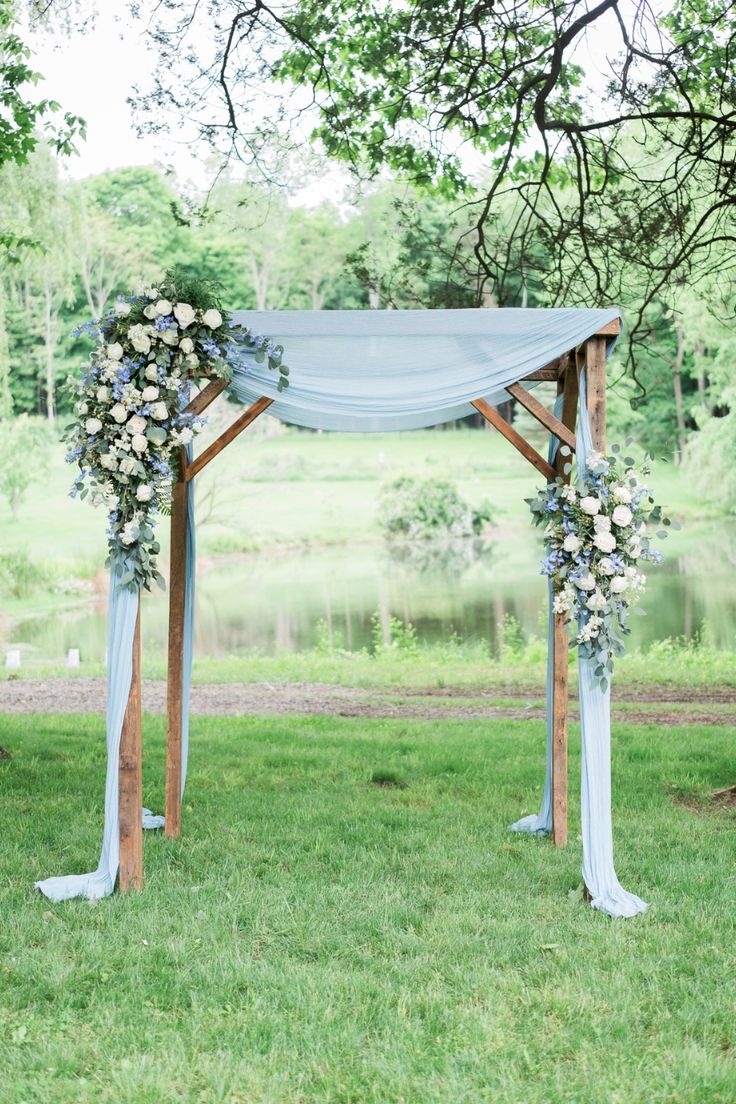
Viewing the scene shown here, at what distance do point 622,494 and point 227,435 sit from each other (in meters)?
2.19

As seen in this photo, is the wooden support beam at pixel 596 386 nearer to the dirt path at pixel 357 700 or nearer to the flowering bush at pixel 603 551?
the flowering bush at pixel 603 551

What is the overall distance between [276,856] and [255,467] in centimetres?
2599

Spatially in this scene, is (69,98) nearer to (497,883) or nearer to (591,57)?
(591,57)

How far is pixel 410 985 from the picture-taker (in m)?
4.06

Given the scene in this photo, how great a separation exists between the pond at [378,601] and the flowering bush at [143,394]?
9746 millimetres

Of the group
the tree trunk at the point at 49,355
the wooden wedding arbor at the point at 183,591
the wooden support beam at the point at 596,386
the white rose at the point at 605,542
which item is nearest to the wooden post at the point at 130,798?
the wooden wedding arbor at the point at 183,591

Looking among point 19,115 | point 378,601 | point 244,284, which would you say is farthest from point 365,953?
point 244,284

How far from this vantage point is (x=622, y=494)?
488 centimetres

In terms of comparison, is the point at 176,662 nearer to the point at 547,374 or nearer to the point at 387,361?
the point at 387,361

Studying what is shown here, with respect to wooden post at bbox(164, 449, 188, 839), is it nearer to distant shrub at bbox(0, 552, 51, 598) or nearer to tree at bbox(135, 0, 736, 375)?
tree at bbox(135, 0, 736, 375)

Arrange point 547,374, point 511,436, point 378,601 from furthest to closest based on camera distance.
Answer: point 378,601
point 547,374
point 511,436

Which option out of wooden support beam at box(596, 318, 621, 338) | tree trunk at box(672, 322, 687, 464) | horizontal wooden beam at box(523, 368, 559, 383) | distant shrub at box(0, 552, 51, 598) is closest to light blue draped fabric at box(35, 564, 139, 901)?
horizontal wooden beam at box(523, 368, 559, 383)

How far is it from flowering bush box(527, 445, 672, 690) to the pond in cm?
931

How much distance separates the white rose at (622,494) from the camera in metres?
4.88
